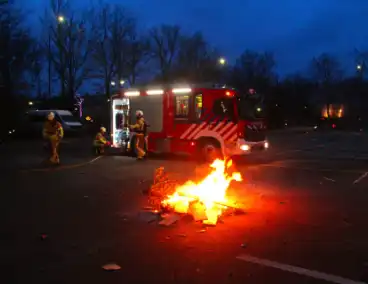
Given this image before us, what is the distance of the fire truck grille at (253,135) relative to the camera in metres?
15.2

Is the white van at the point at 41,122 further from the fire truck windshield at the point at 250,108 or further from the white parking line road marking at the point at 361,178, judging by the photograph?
the white parking line road marking at the point at 361,178

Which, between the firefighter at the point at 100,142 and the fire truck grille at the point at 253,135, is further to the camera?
the firefighter at the point at 100,142

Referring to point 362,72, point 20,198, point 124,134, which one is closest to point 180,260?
point 20,198

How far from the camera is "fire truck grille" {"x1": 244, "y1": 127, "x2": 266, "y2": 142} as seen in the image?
50.0 ft

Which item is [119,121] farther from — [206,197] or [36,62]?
[36,62]

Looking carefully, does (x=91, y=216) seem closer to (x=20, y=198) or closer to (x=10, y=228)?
(x=10, y=228)

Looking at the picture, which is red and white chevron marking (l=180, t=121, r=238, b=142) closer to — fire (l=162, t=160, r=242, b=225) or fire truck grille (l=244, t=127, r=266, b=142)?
fire truck grille (l=244, t=127, r=266, b=142)

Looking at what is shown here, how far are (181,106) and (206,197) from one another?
918 centimetres

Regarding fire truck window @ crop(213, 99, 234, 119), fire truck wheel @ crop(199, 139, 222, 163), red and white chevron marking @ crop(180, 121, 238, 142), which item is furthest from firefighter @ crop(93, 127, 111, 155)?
fire truck window @ crop(213, 99, 234, 119)

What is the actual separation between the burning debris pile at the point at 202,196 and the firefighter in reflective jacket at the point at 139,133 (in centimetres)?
793

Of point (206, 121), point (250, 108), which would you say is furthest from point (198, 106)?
point (250, 108)

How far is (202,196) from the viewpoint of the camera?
7512 mm

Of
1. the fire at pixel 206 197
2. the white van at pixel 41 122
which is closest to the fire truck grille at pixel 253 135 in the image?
the fire at pixel 206 197

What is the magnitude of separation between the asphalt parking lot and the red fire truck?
405 cm
